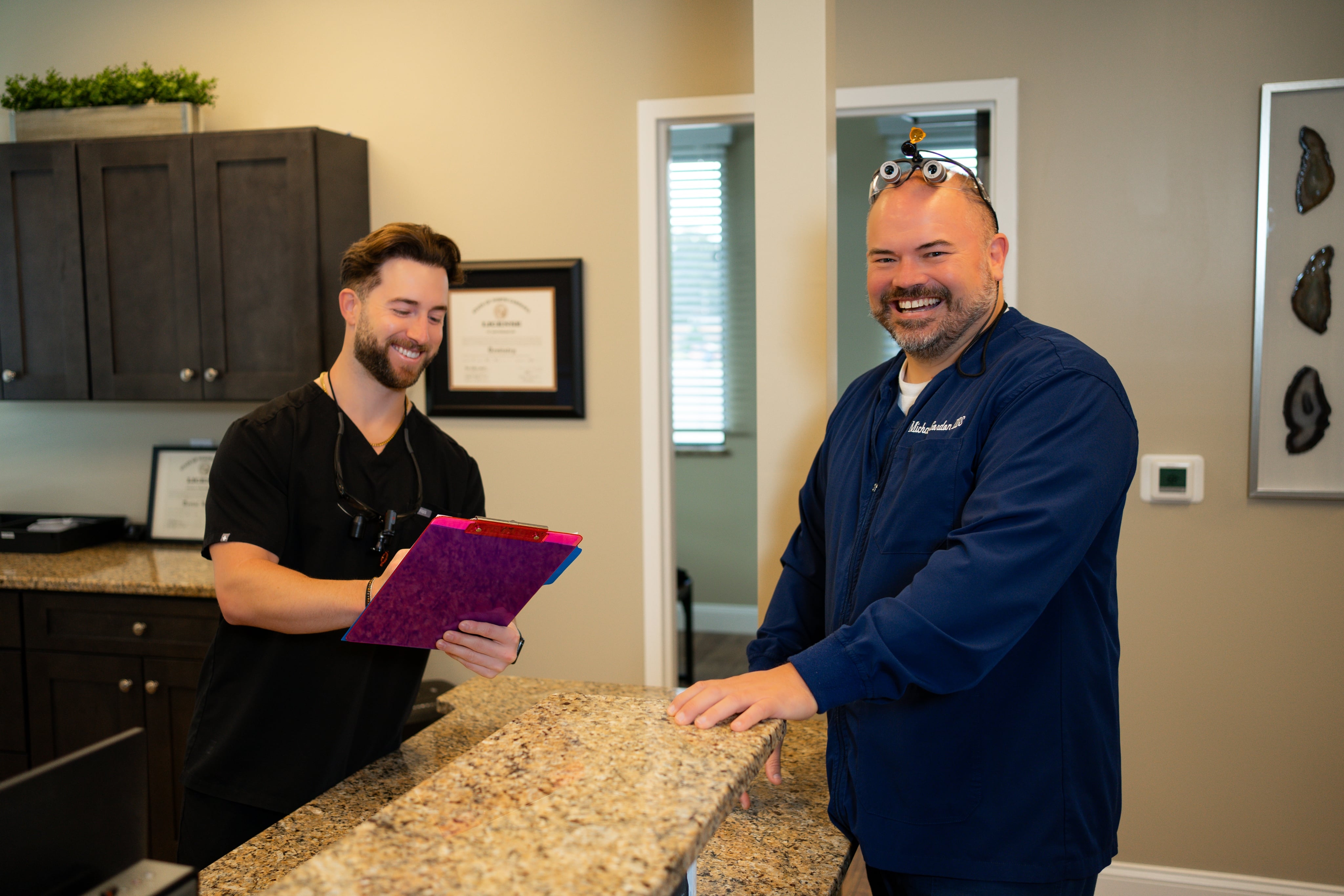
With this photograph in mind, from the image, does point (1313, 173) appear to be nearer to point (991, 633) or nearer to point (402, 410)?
point (991, 633)

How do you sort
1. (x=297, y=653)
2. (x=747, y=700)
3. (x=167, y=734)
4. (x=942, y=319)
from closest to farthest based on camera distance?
(x=747, y=700) < (x=942, y=319) < (x=297, y=653) < (x=167, y=734)

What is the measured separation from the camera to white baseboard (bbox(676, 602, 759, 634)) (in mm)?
5391

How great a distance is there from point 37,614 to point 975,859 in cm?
278

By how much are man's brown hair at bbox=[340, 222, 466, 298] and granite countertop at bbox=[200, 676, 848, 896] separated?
818mm

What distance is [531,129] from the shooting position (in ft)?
9.77

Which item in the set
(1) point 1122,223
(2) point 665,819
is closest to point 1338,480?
(1) point 1122,223

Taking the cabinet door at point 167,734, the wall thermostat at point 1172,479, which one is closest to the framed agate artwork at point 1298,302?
the wall thermostat at point 1172,479

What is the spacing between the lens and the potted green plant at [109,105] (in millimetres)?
2939

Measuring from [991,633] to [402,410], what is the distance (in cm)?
114

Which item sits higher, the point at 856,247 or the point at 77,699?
the point at 856,247

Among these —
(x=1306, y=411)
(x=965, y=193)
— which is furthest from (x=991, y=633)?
(x=1306, y=411)

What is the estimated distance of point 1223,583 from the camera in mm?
2621

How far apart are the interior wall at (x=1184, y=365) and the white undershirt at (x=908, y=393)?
1356mm

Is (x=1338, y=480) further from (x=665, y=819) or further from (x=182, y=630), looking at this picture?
(x=182, y=630)
